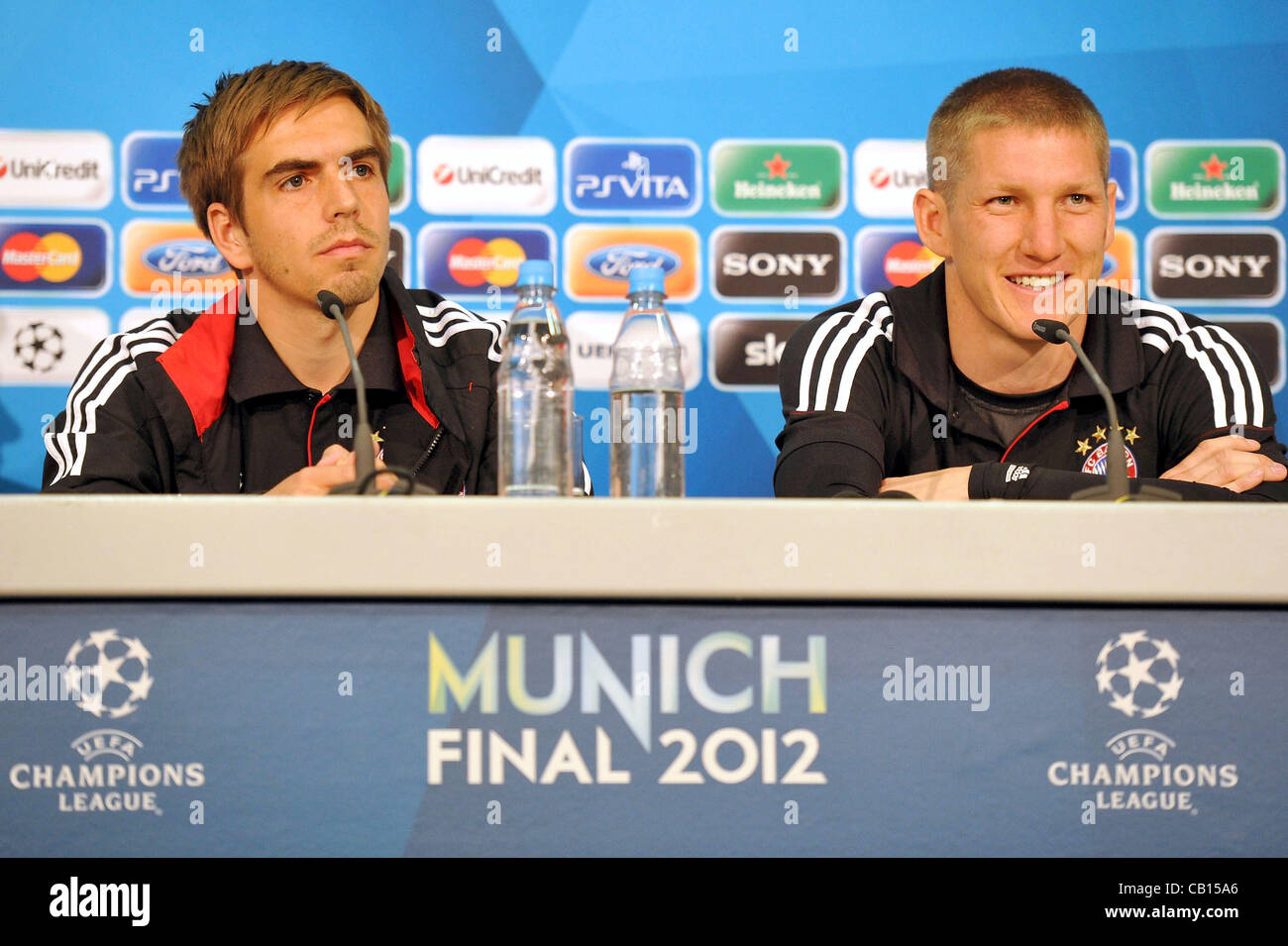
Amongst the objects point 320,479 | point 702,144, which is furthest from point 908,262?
point 320,479

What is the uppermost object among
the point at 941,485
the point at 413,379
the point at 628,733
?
the point at 413,379

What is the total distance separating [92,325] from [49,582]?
5.04 feet

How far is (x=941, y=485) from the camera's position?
68.6 inches

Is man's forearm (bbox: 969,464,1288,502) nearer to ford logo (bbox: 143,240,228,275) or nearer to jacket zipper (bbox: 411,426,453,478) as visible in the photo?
jacket zipper (bbox: 411,426,453,478)

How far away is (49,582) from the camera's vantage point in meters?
0.97

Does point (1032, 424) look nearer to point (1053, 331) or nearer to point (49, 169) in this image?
point (1053, 331)

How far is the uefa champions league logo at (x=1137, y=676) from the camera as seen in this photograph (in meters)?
0.98

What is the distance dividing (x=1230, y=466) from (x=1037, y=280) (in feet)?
1.51

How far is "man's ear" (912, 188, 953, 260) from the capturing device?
217 centimetres

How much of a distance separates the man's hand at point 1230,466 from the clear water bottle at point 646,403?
2.08 feet

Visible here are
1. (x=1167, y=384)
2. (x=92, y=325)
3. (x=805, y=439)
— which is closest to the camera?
(x=805, y=439)

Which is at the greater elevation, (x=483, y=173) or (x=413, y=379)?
(x=483, y=173)

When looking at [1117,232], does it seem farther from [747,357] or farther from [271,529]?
[271,529]
